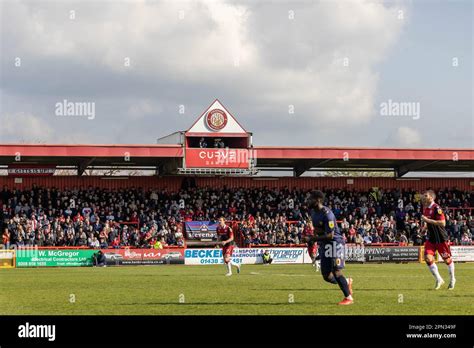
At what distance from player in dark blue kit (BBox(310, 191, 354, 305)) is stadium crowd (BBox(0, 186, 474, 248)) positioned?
93.3ft

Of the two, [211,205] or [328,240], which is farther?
[211,205]

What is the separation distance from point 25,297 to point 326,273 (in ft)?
24.3

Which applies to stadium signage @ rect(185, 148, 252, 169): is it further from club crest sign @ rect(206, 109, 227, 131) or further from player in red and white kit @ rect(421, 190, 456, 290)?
player in red and white kit @ rect(421, 190, 456, 290)

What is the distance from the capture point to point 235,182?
5519 centimetres

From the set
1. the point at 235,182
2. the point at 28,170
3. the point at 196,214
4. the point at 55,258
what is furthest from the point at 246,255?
the point at 28,170

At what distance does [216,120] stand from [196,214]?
6.24 metres

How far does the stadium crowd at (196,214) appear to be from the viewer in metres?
43.2

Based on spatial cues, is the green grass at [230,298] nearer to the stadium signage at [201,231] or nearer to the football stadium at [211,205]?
the football stadium at [211,205]

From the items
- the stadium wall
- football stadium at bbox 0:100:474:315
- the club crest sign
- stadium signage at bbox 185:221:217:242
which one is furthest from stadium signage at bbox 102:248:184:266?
the stadium wall

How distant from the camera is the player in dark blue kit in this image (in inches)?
596

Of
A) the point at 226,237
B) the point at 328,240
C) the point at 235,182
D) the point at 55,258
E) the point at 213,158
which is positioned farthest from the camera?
the point at 235,182

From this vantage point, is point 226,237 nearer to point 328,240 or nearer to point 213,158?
point 328,240
